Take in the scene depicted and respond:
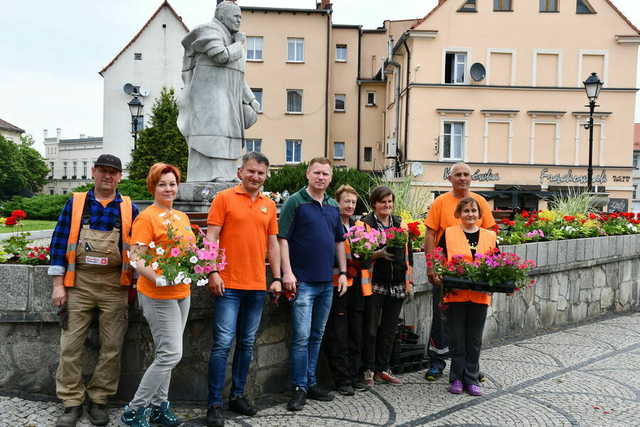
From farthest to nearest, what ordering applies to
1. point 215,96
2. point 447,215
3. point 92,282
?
1. point 215,96
2. point 447,215
3. point 92,282

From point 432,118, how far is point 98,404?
95.8 ft

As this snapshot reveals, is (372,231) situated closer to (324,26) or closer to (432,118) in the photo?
(432,118)

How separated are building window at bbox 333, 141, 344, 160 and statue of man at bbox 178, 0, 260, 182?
3052cm

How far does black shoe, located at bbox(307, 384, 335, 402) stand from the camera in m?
5.33

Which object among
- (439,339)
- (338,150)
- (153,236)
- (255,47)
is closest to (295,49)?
(255,47)

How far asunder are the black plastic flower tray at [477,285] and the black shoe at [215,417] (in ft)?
7.74

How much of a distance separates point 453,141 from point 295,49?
463 inches

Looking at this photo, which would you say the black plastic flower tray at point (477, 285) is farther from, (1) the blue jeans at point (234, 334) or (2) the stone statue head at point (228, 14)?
(2) the stone statue head at point (228, 14)

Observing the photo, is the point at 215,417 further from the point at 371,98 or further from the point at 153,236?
the point at 371,98

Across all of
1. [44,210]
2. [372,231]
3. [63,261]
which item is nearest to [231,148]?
[372,231]

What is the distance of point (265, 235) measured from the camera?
491 cm

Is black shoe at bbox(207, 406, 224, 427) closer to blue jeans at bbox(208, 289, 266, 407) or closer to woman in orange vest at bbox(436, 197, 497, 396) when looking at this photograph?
blue jeans at bbox(208, 289, 266, 407)

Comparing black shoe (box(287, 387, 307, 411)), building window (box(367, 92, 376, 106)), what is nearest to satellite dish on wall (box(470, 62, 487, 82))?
building window (box(367, 92, 376, 106))

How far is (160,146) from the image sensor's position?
32.1m
